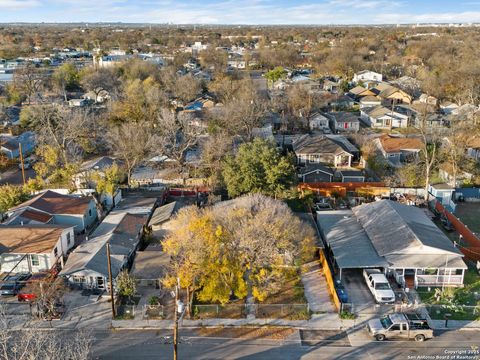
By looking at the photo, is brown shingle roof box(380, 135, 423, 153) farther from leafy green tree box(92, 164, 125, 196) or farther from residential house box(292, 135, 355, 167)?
leafy green tree box(92, 164, 125, 196)

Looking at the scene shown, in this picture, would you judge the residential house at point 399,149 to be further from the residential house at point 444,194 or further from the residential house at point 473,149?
the residential house at point 444,194

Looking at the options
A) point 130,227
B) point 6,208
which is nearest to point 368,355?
point 130,227

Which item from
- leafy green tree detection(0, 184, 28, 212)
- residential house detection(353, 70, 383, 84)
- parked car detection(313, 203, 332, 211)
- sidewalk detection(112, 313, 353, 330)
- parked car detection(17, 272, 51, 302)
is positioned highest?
residential house detection(353, 70, 383, 84)

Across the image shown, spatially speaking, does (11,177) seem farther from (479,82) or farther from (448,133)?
(479,82)

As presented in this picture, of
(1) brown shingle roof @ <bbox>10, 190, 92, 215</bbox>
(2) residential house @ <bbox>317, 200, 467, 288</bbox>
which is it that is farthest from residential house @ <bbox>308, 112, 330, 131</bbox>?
(1) brown shingle roof @ <bbox>10, 190, 92, 215</bbox>

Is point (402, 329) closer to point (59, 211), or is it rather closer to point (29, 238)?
point (29, 238)
